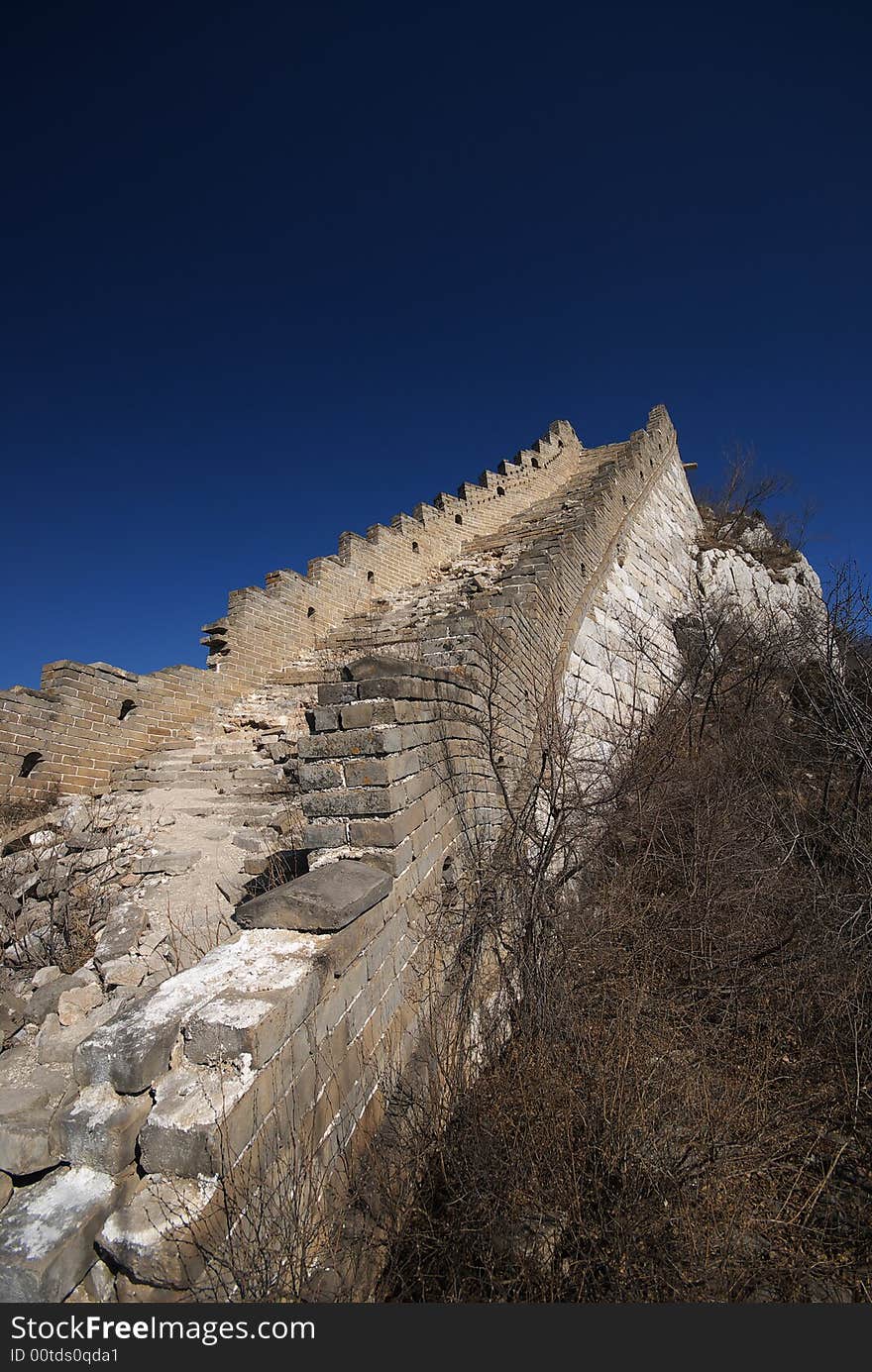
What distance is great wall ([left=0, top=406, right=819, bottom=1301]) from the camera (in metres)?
1.63

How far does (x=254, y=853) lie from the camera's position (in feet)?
16.4

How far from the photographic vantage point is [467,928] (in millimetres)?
3734

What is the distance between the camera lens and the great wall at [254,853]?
163 centimetres

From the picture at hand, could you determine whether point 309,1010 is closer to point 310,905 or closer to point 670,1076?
point 310,905

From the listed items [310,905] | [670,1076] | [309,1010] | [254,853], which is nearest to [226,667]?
[254,853]

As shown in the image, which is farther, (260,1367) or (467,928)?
(467,928)

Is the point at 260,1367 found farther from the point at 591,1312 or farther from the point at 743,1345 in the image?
the point at 743,1345

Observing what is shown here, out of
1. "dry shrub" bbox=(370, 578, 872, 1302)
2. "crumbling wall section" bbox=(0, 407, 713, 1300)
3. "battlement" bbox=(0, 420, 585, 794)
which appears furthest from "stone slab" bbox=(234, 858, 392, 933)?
"battlement" bbox=(0, 420, 585, 794)

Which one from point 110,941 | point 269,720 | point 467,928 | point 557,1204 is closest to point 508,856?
point 467,928

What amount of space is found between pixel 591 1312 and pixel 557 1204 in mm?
374

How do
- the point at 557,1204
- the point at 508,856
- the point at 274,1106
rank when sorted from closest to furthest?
1. the point at 274,1106
2. the point at 557,1204
3. the point at 508,856

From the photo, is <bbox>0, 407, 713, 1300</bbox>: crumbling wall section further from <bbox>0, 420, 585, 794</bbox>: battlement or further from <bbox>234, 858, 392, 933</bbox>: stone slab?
<bbox>0, 420, 585, 794</bbox>: battlement

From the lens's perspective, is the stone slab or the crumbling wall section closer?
→ the crumbling wall section

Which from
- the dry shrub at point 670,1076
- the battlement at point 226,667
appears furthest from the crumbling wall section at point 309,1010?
the battlement at point 226,667
